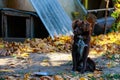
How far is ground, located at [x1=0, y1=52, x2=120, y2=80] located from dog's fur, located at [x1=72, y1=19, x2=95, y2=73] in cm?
30

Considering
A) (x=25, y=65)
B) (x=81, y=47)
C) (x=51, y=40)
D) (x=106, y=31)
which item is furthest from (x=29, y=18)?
(x=81, y=47)

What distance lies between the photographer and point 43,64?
9727mm

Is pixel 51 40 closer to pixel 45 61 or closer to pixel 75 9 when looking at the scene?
pixel 45 61

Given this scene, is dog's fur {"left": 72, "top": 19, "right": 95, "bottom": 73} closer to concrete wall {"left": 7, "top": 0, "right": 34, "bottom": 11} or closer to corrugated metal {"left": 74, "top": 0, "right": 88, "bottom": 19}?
concrete wall {"left": 7, "top": 0, "right": 34, "bottom": 11}

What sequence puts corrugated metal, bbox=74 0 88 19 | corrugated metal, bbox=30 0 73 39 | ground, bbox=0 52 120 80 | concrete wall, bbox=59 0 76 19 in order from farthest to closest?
corrugated metal, bbox=74 0 88 19
concrete wall, bbox=59 0 76 19
corrugated metal, bbox=30 0 73 39
ground, bbox=0 52 120 80

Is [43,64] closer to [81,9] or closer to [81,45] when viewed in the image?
[81,45]

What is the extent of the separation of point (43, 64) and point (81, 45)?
5.50 feet

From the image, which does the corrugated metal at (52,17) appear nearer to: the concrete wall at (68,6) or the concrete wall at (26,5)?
the concrete wall at (26,5)

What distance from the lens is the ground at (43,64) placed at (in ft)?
28.0

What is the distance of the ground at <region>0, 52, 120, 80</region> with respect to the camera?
28.0 ft

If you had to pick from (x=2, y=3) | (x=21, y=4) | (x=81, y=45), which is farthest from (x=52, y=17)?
(x=81, y=45)

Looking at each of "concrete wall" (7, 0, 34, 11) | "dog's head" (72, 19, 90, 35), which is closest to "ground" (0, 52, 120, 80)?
"dog's head" (72, 19, 90, 35)

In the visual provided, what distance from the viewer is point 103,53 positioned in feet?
38.3

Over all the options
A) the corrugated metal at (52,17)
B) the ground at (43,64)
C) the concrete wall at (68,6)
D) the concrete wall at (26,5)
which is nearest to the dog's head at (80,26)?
the ground at (43,64)
